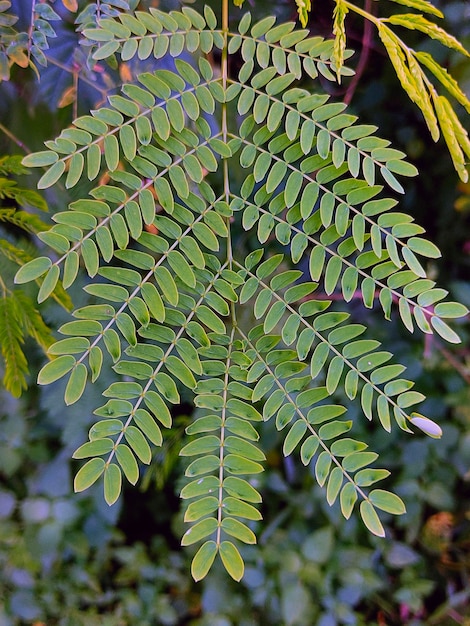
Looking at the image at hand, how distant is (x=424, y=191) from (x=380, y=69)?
0.31 meters

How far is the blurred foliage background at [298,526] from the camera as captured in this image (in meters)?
1.22

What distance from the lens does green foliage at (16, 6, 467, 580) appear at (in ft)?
1.36

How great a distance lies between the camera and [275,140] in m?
0.48

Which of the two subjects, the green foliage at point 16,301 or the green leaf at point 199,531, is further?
the green foliage at point 16,301

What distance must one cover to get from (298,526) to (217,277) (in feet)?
3.43

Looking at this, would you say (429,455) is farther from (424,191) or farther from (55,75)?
(55,75)

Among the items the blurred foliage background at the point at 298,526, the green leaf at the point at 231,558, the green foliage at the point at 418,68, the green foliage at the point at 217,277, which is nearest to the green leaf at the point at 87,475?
the green foliage at the point at 217,277

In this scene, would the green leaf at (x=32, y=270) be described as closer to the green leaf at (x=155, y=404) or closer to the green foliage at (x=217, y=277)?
the green foliage at (x=217, y=277)

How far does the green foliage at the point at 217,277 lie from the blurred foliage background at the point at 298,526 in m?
0.68

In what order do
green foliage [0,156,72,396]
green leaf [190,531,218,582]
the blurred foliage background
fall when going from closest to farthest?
green leaf [190,531,218,582] → green foliage [0,156,72,396] → the blurred foliage background

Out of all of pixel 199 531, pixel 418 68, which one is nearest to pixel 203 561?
pixel 199 531

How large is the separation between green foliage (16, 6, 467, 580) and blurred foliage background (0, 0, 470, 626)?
2.22ft

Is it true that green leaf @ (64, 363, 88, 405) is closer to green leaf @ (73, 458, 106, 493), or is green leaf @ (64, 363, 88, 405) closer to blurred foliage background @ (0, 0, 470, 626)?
green leaf @ (73, 458, 106, 493)


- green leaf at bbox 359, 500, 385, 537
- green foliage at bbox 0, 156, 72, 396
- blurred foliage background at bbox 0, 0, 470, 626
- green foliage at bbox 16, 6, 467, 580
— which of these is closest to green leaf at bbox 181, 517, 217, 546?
green foliage at bbox 16, 6, 467, 580
